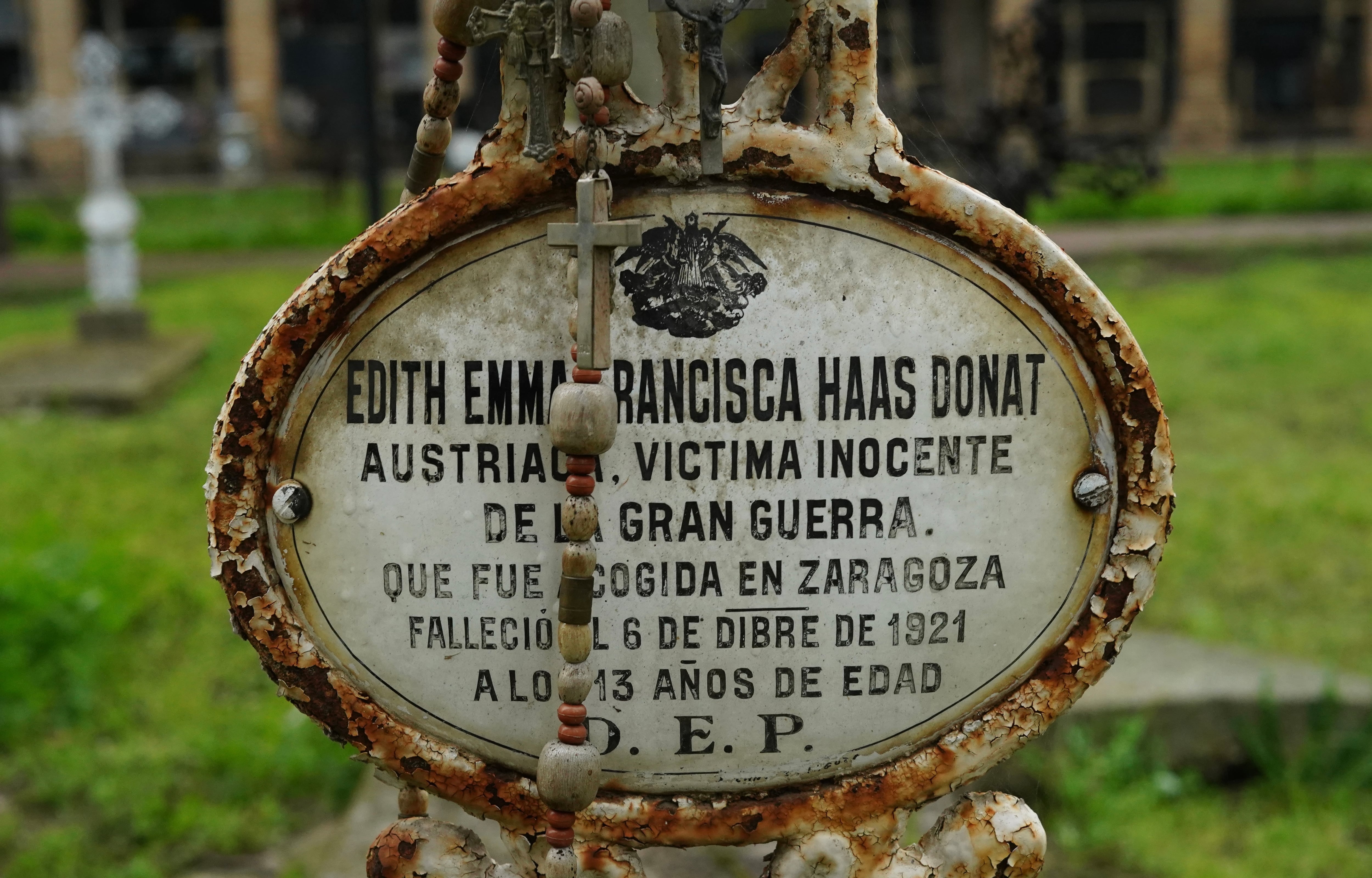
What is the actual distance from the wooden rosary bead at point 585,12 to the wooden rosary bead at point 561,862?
0.70 meters

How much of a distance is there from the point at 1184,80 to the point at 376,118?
13172mm

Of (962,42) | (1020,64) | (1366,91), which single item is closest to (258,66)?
(962,42)

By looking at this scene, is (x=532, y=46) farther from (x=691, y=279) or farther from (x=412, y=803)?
(x=412, y=803)

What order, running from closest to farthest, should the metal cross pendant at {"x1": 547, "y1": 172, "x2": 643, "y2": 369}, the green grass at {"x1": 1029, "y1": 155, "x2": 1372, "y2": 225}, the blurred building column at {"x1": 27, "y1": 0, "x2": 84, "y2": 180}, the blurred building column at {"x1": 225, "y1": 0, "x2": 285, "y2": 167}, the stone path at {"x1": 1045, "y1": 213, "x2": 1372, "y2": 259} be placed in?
1. the metal cross pendant at {"x1": 547, "y1": 172, "x2": 643, "y2": 369}
2. the stone path at {"x1": 1045, "y1": 213, "x2": 1372, "y2": 259}
3. the green grass at {"x1": 1029, "y1": 155, "x2": 1372, "y2": 225}
4. the blurred building column at {"x1": 27, "y1": 0, "x2": 84, "y2": 180}
5. the blurred building column at {"x1": 225, "y1": 0, "x2": 285, "y2": 167}

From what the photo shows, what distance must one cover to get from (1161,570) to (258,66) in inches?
523

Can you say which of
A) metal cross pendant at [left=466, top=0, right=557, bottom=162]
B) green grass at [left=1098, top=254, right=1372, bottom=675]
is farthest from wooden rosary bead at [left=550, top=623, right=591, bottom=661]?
green grass at [left=1098, top=254, right=1372, bottom=675]

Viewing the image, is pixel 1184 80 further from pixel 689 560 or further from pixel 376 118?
pixel 689 560

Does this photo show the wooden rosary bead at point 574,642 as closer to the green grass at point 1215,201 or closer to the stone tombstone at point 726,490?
the stone tombstone at point 726,490

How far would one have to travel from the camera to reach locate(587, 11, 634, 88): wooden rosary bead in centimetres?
119

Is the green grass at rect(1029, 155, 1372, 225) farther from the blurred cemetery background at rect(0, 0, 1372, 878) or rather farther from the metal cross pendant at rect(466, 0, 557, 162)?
the metal cross pendant at rect(466, 0, 557, 162)

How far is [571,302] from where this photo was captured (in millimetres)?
1279

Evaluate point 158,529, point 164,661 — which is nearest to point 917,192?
point 164,661

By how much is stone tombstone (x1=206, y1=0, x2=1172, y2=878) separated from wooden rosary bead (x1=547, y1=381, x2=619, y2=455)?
0.40ft

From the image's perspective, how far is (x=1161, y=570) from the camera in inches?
143
